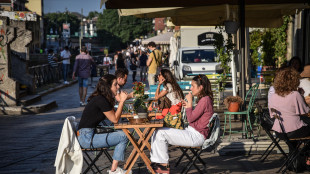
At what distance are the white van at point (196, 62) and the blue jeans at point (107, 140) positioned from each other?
13.2m

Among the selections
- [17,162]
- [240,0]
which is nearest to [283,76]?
[240,0]

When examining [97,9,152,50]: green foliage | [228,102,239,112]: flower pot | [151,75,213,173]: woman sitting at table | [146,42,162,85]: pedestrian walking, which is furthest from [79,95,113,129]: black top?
[97,9,152,50]: green foliage

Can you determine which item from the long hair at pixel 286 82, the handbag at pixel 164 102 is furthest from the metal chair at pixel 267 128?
the handbag at pixel 164 102

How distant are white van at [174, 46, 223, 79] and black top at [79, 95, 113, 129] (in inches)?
518

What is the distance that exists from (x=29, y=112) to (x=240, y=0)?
7958 mm

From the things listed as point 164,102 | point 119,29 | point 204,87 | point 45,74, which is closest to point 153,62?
point 164,102

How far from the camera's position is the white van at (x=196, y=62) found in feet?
64.0

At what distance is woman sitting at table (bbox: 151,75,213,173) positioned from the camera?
6184 mm

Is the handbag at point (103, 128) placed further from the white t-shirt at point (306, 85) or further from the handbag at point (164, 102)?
the white t-shirt at point (306, 85)

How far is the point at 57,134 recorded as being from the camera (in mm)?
10406

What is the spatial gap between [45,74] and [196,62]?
7.04m

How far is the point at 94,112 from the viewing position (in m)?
6.34

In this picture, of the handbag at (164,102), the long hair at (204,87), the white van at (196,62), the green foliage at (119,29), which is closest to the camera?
the long hair at (204,87)

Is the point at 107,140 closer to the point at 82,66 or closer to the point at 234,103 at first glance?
the point at 234,103
